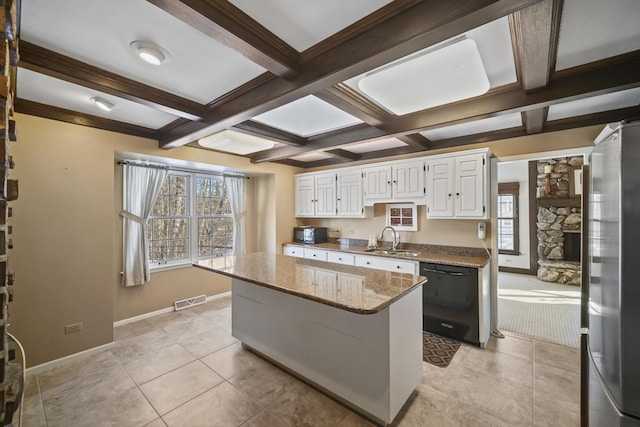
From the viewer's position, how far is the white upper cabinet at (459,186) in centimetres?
317

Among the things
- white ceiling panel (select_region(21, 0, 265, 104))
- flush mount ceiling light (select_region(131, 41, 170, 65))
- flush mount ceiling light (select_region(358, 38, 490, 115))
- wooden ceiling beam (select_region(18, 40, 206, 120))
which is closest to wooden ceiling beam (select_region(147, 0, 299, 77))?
white ceiling panel (select_region(21, 0, 265, 104))

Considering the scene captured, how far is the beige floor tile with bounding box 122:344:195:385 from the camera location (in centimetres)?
250

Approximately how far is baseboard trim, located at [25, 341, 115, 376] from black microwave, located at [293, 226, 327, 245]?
3.05m

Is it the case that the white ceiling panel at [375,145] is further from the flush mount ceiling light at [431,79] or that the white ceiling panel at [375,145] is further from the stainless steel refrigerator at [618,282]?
the stainless steel refrigerator at [618,282]

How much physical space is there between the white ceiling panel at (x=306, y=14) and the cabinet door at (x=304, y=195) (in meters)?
3.47

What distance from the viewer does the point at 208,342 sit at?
3.11 meters

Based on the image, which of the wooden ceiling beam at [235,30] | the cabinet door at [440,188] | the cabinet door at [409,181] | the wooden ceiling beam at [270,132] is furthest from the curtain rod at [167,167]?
the cabinet door at [440,188]

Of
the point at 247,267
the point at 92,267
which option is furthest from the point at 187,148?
the point at 247,267

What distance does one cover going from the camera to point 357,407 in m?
2.01

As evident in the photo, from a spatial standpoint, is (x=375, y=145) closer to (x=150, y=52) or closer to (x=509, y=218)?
(x=150, y=52)

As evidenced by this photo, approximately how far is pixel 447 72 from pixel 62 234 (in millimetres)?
3834

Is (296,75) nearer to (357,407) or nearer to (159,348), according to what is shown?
(357,407)

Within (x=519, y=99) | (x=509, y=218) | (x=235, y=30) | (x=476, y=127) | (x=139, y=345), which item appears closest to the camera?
(x=235, y=30)

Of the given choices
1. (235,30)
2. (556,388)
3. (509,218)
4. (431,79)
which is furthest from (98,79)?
(509,218)
